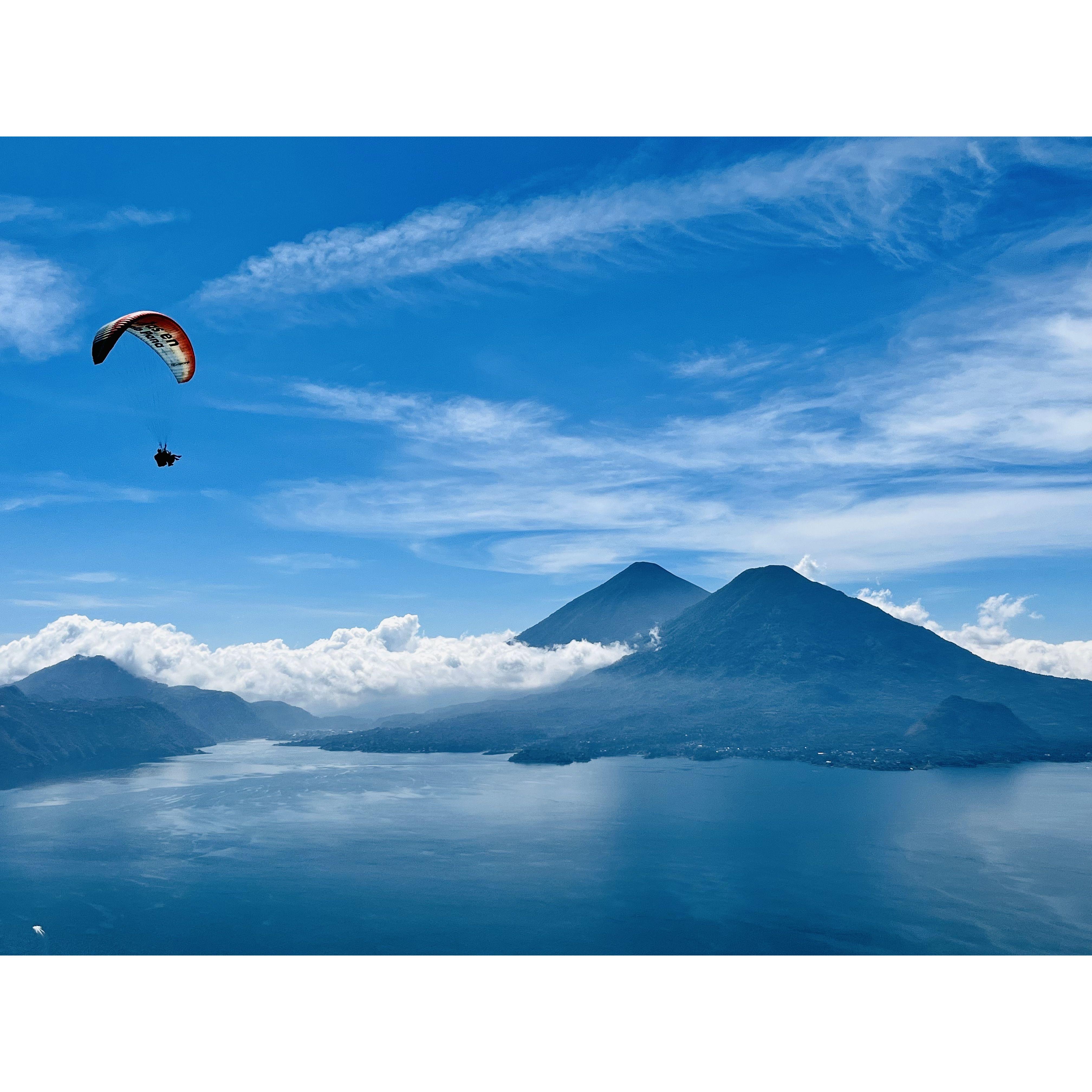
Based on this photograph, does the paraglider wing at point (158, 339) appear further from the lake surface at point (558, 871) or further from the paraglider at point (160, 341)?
the lake surface at point (558, 871)

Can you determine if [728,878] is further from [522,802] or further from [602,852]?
[522,802]

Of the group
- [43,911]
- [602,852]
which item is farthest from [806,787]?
[43,911]

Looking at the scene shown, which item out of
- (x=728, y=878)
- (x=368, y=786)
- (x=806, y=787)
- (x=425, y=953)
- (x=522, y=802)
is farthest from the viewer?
(x=368, y=786)

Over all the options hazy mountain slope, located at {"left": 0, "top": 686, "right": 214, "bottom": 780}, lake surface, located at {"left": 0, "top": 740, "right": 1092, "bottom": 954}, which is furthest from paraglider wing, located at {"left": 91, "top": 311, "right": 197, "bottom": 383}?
hazy mountain slope, located at {"left": 0, "top": 686, "right": 214, "bottom": 780}

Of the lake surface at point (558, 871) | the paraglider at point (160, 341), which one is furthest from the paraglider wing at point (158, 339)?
the lake surface at point (558, 871)

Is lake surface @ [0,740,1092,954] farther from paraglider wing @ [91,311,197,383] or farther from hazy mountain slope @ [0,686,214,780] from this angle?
hazy mountain slope @ [0,686,214,780]
